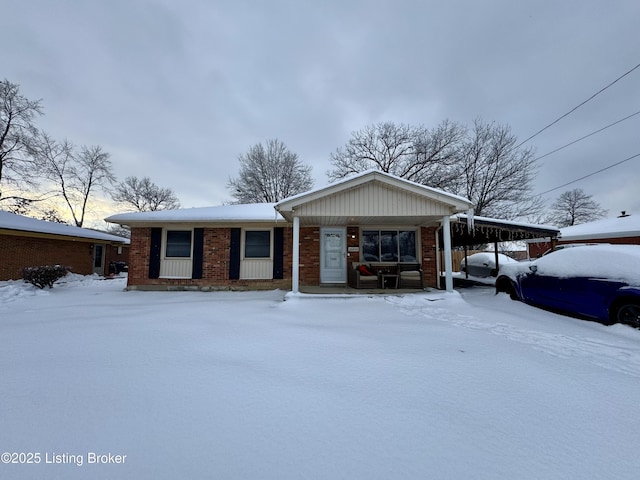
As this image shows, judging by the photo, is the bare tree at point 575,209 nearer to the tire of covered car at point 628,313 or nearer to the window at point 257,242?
the tire of covered car at point 628,313

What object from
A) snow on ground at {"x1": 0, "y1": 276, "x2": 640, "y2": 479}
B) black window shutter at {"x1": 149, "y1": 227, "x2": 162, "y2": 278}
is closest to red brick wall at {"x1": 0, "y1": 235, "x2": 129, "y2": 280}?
black window shutter at {"x1": 149, "y1": 227, "x2": 162, "y2": 278}

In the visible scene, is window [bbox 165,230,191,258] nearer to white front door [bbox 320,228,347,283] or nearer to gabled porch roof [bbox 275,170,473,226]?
gabled porch roof [bbox 275,170,473,226]

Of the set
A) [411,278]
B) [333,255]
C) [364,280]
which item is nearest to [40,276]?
[333,255]

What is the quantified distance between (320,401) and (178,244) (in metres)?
9.36

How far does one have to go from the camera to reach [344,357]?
314 cm

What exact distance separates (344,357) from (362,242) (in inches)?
262

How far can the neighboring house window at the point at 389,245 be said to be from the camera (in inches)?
376

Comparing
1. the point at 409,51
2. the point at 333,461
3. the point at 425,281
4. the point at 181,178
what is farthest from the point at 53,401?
the point at 181,178

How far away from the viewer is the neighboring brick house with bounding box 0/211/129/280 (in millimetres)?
12062

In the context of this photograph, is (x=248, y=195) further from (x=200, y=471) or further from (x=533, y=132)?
(x=200, y=471)

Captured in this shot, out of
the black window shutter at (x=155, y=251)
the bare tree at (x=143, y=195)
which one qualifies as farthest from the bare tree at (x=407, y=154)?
the bare tree at (x=143, y=195)

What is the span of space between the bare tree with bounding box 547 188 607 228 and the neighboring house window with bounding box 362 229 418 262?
97.8 feet

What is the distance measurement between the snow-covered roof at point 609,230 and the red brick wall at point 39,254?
26.4 meters

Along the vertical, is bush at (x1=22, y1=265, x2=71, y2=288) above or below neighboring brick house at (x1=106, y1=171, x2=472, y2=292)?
below
